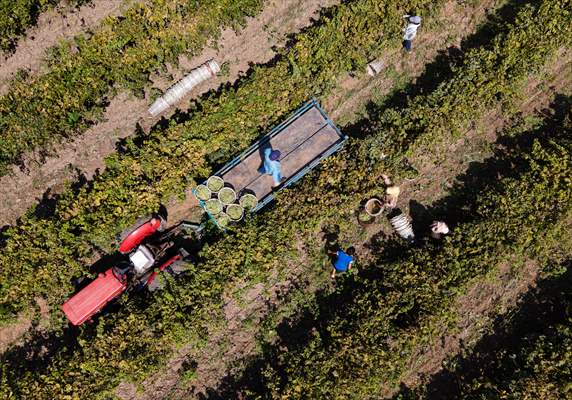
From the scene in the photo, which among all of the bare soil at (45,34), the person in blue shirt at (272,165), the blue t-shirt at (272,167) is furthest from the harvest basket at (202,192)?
the bare soil at (45,34)

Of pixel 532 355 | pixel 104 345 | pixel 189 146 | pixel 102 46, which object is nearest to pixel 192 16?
pixel 102 46

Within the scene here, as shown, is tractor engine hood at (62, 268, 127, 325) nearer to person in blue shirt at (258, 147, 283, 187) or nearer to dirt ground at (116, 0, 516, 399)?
dirt ground at (116, 0, 516, 399)

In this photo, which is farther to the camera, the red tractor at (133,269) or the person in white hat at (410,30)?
the person in white hat at (410,30)

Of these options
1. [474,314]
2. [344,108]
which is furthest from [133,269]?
[474,314]

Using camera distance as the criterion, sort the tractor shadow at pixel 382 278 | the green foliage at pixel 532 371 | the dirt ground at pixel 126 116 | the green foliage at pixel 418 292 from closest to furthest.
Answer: the green foliage at pixel 532 371, the green foliage at pixel 418 292, the tractor shadow at pixel 382 278, the dirt ground at pixel 126 116

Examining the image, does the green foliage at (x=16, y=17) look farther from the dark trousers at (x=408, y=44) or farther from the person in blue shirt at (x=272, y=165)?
the dark trousers at (x=408, y=44)

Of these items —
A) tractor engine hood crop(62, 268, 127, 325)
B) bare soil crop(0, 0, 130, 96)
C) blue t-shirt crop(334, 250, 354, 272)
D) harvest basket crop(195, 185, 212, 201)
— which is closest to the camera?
tractor engine hood crop(62, 268, 127, 325)

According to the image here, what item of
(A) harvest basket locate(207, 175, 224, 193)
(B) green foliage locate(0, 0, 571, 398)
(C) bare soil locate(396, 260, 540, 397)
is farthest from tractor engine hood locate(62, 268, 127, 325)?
(C) bare soil locate(396, 260, 540, 397)
